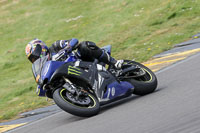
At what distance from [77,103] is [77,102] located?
0.02 meters

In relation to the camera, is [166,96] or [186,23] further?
[186,23]

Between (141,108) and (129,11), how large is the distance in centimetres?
1403

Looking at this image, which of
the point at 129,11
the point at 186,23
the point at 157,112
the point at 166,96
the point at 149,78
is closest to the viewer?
the point at 157,112

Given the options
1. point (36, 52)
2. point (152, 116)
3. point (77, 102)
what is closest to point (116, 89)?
point (77, 102)

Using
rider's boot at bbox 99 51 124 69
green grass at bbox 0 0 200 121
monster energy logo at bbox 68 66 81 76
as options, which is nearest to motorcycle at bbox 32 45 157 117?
monster energy logo at bbox 68 66 81 76

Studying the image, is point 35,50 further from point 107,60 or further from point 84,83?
point 107,60

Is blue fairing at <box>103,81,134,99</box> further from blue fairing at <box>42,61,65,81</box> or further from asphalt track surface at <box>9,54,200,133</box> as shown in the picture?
blue fairing at <box>42,61,65,81</box>

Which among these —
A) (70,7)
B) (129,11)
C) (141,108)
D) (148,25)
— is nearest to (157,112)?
(141,108)

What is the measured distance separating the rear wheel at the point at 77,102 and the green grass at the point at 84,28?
2937 mm

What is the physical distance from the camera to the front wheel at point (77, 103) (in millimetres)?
5500

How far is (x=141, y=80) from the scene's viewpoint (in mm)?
6715

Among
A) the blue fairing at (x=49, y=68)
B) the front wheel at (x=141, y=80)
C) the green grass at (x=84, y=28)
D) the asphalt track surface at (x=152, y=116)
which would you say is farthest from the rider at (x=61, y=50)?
the green grass at (x=84, y=28)

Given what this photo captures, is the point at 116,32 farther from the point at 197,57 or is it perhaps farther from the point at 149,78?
the point at 149,78

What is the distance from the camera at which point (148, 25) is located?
51.1 ft
